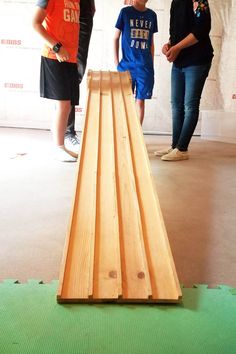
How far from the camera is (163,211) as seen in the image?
5.65 feet

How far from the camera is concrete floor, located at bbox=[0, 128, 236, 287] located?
124 cm

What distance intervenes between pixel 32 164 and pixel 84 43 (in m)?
1.10

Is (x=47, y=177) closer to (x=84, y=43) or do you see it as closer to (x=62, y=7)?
(x=62, y=7)

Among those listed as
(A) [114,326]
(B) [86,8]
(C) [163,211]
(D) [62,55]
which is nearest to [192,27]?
(B) [86,8]

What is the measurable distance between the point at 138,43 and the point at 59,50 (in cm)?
90

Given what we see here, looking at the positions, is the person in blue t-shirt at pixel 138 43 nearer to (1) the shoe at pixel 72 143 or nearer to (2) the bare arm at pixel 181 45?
(2) the bare arm at pixel 181 45

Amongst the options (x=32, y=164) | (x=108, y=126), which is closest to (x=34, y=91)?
(x=32, y=164)

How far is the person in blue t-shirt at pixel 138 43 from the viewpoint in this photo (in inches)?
106

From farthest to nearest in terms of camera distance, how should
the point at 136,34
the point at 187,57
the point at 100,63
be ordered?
1. the point at 100,63
2. the point at 136,34
3. the point at 187,57

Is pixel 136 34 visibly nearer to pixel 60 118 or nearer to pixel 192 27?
pixel 192 27

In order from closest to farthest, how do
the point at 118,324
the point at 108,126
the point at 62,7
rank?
1. the point at 118,324
2. the point at 108,126
3. the point at 62,7

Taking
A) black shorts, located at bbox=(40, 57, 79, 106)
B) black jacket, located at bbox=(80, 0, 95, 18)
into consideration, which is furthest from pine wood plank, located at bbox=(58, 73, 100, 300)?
black jacket, located at bbox=(80, 0, 95, 18)

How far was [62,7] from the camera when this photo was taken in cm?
208

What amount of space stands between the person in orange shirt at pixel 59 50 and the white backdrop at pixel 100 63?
1261 millimetres
